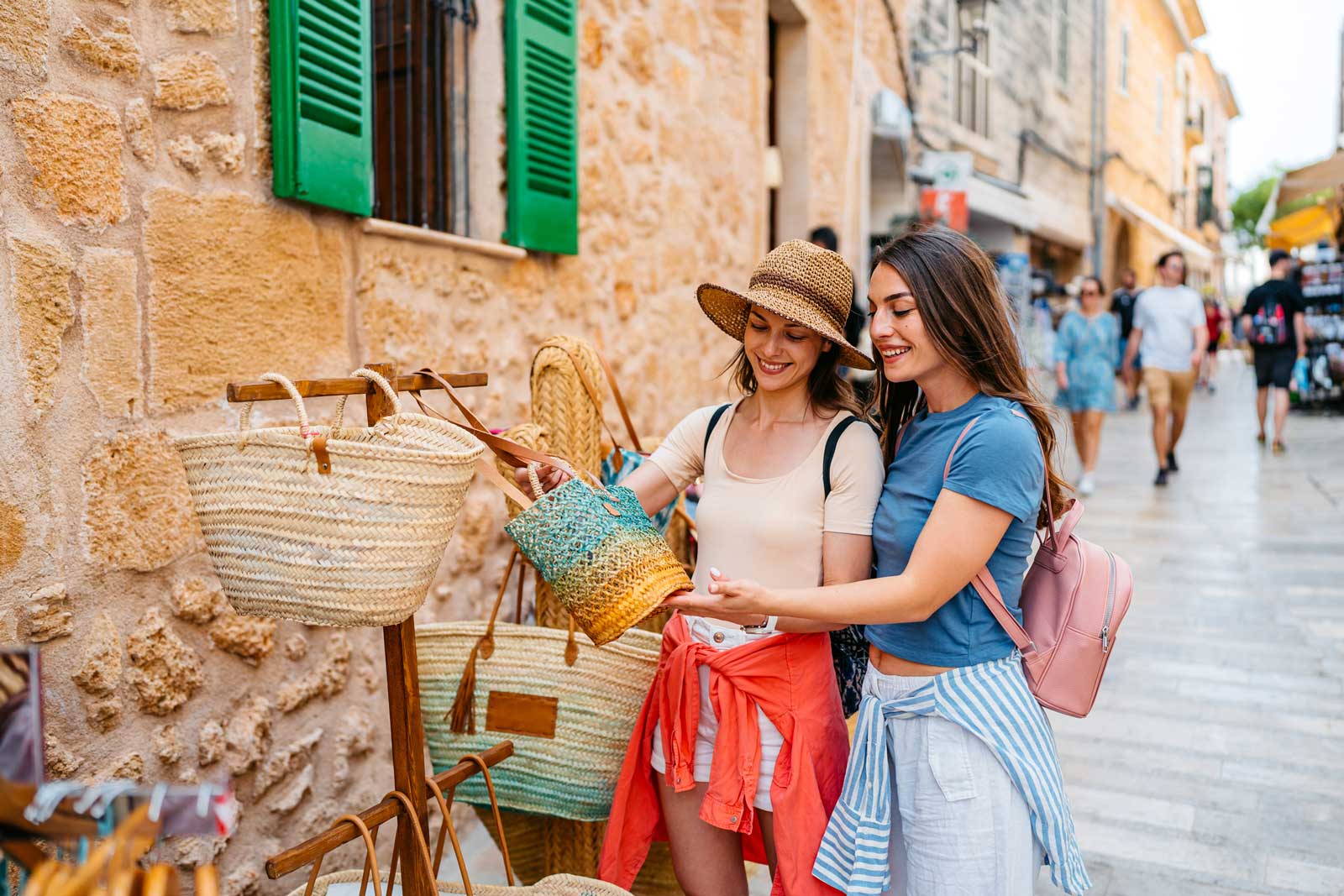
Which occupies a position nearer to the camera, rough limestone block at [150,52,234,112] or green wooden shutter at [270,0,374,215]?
rough limestone block at [150,52,234,112]

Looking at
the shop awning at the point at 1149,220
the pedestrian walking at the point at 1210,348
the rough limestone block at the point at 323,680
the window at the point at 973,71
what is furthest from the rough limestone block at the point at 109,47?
the shop awning at the point at 1149,220

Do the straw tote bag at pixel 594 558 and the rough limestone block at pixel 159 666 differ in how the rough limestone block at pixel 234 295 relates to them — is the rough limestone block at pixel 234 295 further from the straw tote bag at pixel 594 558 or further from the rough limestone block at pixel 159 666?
the straw tote bag at pixel 594 558

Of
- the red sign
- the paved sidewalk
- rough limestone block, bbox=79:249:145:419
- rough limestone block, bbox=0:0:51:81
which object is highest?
the red sign

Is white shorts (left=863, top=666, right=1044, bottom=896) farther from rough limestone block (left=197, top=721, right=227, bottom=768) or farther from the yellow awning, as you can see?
the yellow awning

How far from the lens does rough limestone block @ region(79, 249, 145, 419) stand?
85.3 inches

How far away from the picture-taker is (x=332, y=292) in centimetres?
291

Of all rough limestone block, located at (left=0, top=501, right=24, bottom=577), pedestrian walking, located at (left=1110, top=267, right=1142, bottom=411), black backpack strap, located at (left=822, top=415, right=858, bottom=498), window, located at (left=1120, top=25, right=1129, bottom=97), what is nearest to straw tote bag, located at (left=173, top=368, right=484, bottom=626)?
rough limestone block, located at (left=0, top=501, right=24, bottom=577)

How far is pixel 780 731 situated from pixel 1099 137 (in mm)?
20995

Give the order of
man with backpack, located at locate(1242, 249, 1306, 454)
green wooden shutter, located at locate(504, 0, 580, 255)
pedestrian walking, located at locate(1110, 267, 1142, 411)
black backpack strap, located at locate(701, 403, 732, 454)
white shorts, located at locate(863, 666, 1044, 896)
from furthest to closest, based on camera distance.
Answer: pedestrian walking, located at locate(1110, 267, 1142, 411) < man with backpack, located at locate(1242, 249, 1306, 454) < green wooden shutter, located at locate(504, 0, 580, 255) < black backpack strap, located at locate(701, 403, 732, 454) < white shorts, located at locate(863, 666, 1044, 896)

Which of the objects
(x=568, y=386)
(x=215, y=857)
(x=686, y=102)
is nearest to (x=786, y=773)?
(x=568, y=386)

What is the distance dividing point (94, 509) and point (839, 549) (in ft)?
4.84

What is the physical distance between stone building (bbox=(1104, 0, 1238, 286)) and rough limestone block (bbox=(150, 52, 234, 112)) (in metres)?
21.1

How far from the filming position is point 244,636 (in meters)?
2.60

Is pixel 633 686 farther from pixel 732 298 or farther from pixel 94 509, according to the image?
pixel 94 509
